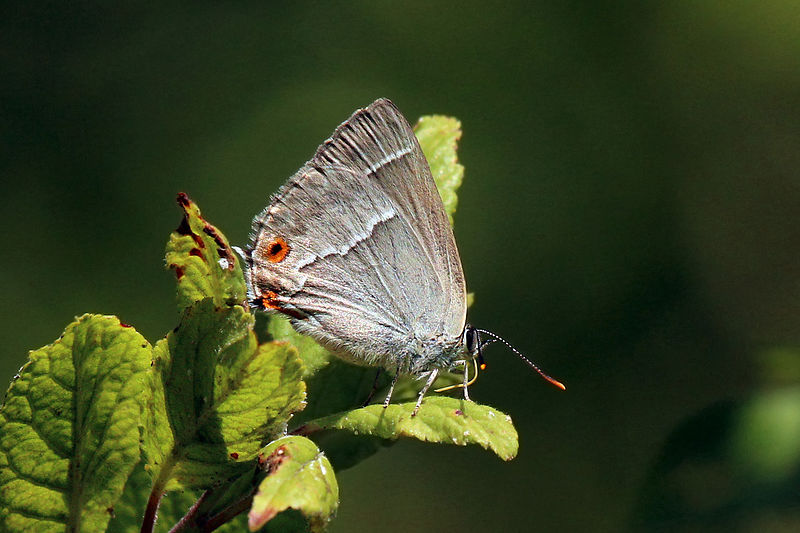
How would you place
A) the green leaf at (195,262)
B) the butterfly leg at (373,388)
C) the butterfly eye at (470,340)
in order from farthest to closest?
1. the butterfly eye at (470,340)
2. the butterfly leg at (373,388)
3. the green leaf at (195,262)

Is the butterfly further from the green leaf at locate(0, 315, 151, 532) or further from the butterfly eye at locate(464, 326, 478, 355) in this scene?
the green leaf at locate(0, 315, 151, 532)

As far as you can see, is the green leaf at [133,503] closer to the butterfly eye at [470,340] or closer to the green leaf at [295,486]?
the green leaf at [295,486]

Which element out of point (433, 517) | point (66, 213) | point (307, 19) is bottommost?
point (433, 517)

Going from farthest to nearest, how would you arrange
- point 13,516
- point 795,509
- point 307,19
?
point 307,19, point 795,509, point 13,516

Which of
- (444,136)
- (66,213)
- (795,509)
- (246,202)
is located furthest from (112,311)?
(795,509)

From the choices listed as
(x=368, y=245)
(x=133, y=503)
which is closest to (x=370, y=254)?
(x=368, y=245)

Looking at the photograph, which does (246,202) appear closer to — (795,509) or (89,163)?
(89,163)

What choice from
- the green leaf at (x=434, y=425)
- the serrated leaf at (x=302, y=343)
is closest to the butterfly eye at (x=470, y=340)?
the serrated leaf at (x=302, y=343)
